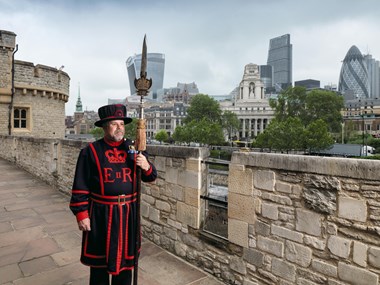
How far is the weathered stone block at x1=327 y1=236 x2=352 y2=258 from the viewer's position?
8.66 ft

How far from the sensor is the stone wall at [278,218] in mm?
2570

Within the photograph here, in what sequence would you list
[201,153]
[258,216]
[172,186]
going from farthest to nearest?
[172,186] → [201,153] → [258,216]

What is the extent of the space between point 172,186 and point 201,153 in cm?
83

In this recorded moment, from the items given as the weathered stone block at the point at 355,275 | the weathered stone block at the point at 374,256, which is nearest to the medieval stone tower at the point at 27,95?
the weathered stone block at the point at 355,275

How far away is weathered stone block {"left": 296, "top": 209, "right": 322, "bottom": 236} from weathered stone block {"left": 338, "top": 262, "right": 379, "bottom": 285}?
356mm

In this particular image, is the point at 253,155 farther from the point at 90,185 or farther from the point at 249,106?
the point at 249,106

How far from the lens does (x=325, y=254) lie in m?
2.78

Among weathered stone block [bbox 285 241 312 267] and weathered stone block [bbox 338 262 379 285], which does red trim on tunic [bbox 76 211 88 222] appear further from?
weathered stone block [bbox 338 262 379 285]

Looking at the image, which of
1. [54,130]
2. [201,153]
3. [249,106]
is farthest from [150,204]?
[249,106]

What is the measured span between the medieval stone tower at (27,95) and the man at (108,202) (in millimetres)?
19019

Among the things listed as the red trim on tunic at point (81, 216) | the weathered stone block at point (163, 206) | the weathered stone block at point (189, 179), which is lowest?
the weathered stone block at point (163, 206)

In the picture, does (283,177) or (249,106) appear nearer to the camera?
(283,177)

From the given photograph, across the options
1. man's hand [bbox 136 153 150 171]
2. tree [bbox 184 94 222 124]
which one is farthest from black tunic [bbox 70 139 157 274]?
tree [bbox 184 94 222 124]

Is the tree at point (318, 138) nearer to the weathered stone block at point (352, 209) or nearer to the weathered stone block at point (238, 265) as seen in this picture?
the weathered stone block at point (238, 265)
